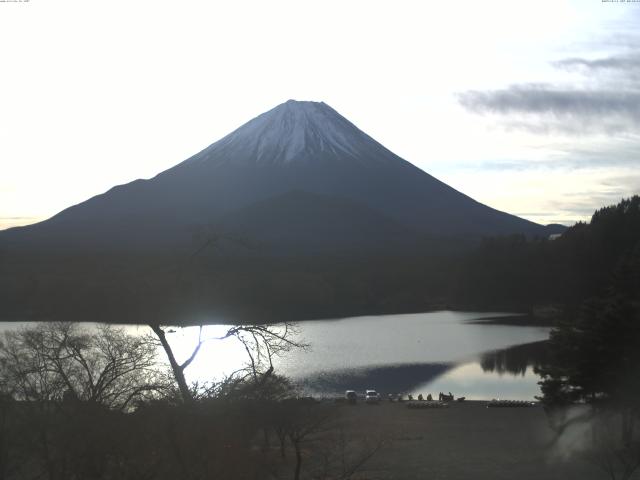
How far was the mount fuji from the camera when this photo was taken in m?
73.8

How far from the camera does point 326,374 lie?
77.8ft

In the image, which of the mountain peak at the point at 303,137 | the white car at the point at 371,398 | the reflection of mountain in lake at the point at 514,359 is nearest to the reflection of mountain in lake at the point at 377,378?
the reflection of mountain in lake at the point at 514,359

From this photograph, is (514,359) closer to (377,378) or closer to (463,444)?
(377,378)

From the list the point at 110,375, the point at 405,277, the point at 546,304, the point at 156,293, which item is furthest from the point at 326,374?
the point at 405,277

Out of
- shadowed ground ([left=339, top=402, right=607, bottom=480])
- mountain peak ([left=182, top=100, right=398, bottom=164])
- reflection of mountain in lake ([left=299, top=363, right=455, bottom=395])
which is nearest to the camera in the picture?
Result: shadowed ground ([left=339, top=402, right=607, bottom=480])

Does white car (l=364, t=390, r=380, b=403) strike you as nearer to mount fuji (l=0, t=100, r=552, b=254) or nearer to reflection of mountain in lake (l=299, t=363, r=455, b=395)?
reflection of mountain in lake (l=299, t=363, r=455, b=395)

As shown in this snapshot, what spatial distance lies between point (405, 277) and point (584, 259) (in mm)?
13147

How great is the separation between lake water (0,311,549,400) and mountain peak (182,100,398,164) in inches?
2522

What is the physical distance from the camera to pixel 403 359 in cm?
2705

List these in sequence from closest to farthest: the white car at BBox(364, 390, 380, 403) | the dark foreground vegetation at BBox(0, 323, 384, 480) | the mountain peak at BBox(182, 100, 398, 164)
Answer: the dark foreground vegetation at BBox(0, 323, 384, 480), the white car at BBox(364, 390, 380, 403), the mountain peak at BBox(182, 100, 398, 164)

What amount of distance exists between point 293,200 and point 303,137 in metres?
17.3

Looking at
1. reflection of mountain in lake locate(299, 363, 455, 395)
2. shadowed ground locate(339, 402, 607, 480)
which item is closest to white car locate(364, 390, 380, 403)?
shadowed ground locate(339, 402, 607, 480)

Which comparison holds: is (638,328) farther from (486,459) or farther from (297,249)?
(297,249)

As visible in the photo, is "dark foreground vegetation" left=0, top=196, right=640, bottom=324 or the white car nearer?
the white car
